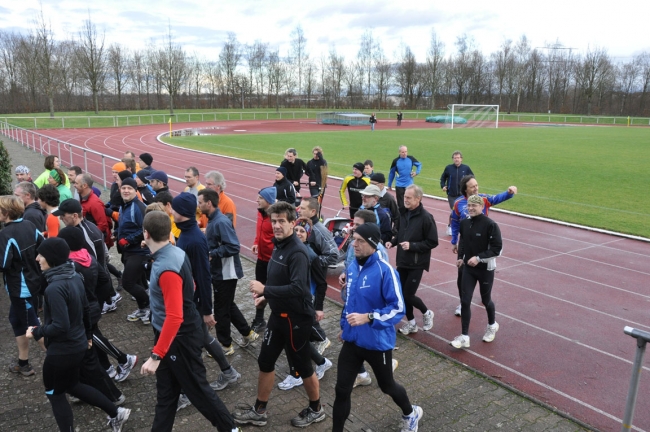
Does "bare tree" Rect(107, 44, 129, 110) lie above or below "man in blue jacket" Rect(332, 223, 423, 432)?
above

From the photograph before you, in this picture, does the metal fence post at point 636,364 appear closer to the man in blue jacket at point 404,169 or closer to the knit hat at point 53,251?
the knit hat at point 53,251

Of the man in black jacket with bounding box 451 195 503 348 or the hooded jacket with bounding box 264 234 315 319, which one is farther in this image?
the man in black jacket with bounding box 451 195 503 348

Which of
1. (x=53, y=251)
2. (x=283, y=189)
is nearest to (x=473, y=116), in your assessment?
(x=283, y=189)

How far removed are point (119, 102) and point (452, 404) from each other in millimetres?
79524

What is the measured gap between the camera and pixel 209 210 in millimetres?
5418

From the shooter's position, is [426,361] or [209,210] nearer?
[209,210]

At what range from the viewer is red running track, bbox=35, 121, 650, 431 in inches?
Answer: 208

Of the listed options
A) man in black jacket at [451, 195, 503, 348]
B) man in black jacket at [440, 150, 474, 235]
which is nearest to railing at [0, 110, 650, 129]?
man in black jacket at [440, 150, 474, 235]

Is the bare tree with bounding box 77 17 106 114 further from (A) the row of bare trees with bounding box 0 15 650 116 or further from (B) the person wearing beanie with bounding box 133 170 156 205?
(B) the person wearing beanie with bounding box 133 170 156 205

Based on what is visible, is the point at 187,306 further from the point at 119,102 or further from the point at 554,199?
the point at 119,102

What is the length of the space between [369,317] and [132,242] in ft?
12.5

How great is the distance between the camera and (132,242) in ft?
20.7

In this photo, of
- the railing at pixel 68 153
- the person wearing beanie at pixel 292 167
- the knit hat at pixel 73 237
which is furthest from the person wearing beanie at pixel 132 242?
the railing at pixel 68 153

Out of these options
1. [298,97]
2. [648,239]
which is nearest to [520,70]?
[298,97]
